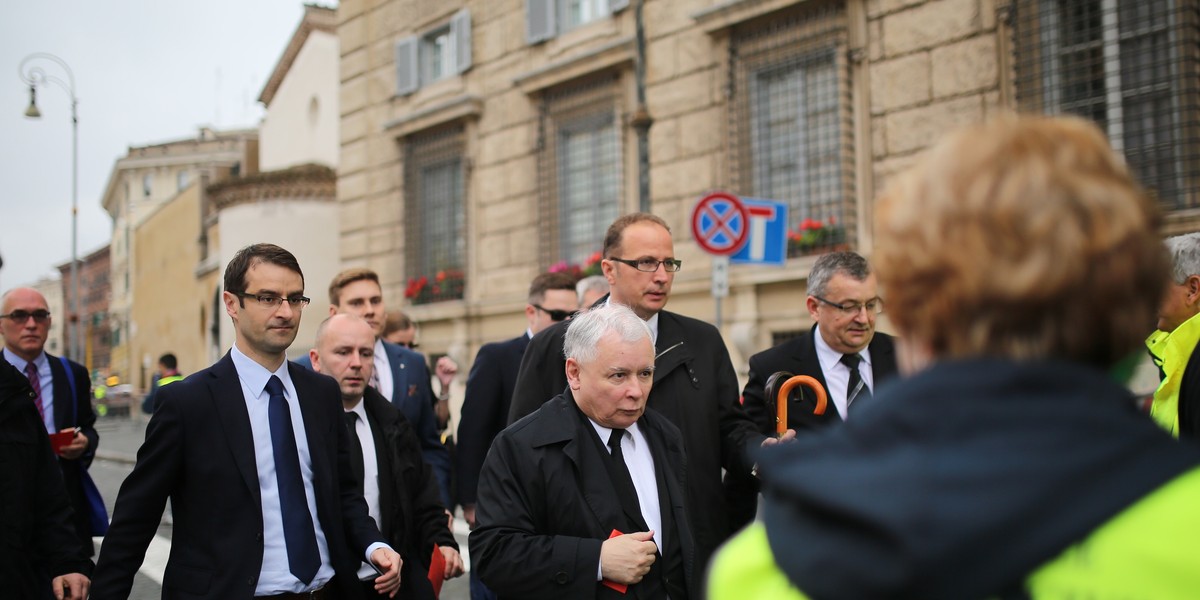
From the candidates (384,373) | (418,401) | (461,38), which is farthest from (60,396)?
(461,38)

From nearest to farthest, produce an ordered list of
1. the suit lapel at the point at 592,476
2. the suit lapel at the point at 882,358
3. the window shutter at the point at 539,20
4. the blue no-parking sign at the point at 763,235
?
the suit lapel at the point at 592,476 → the suit lapel at the point at 882,358 → the blue no-parking sign at the point at 763,235 → the window shutter at the point at 539,20

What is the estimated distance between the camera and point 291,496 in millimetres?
3752

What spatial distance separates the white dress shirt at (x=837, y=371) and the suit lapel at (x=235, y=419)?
2502 millimetres

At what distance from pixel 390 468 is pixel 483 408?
140 centimetres

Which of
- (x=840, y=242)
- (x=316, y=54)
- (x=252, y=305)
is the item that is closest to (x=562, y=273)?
(x=252, y=305)

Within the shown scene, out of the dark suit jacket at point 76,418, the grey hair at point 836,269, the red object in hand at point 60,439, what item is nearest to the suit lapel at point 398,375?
the dark suit jacket at point 76,418

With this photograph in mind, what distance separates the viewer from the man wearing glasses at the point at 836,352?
4.61 metres

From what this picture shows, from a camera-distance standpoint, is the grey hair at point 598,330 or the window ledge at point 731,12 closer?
the grey hair at point 598,330

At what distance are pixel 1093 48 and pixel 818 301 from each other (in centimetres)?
703

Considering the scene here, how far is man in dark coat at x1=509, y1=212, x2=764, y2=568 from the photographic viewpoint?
14.0ft

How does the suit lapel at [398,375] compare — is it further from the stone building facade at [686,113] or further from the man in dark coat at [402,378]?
the stone building facade at [686,113]

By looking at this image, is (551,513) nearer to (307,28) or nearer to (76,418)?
(76,418)

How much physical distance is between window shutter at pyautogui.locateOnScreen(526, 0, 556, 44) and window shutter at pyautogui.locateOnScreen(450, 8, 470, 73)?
5.08ft

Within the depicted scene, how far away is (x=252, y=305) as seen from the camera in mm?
3914
